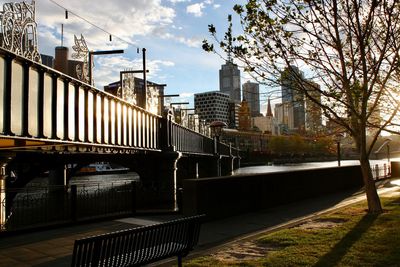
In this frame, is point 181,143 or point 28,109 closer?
point 28,109

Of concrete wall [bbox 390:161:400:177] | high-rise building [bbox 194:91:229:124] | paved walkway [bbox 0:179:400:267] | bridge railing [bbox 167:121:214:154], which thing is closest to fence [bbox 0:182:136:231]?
paved walkway [bbox 0:179:400:267]

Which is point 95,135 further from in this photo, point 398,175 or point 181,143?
point 398,175

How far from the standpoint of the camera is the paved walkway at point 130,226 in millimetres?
9914

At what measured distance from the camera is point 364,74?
14.5 metres

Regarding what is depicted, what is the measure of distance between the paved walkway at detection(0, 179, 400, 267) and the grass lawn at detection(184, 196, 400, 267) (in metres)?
0.88

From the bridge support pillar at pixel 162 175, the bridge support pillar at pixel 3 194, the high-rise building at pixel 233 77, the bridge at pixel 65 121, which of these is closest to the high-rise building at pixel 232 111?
the high-rise building at pixel 233 77

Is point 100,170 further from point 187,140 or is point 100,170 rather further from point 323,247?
point 323,247

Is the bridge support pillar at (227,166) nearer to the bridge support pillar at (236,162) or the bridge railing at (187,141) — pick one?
the bridge support pillar at (236,162)

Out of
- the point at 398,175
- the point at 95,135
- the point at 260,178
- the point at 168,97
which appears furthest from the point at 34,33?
the point at 168,97

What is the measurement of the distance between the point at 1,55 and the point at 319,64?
33.1ft

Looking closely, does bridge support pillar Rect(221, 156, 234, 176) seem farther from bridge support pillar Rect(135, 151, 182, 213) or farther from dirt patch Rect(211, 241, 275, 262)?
dirt patch Rect(211, 241, 275, 262)

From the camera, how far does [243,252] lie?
9789mm

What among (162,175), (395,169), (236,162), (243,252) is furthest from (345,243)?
(236,162)

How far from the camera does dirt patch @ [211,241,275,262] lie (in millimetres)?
9188
